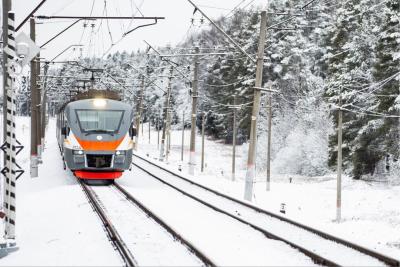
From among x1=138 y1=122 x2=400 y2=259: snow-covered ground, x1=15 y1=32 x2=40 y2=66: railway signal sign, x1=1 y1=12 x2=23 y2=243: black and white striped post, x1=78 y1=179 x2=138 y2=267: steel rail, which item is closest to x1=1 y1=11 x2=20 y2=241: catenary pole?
x1=1 y1=12 x2=23 y2=243: black and white striped post

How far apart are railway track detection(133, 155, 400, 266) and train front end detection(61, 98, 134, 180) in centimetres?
319

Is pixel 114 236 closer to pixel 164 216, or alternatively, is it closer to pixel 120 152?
pixel 164 216

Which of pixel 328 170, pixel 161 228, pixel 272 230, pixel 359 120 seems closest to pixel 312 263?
pixel 272 230

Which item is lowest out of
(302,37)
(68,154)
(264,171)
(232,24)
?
(264,171)

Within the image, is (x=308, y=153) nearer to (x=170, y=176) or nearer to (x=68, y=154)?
(x=170, y=176)

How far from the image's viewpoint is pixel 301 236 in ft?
39.3

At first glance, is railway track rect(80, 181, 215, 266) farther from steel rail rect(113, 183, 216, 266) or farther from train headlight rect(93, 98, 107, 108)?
train headlight rect(93, 98, 107, 108)

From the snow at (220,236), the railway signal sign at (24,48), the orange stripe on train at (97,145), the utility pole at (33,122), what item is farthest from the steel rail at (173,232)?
the utility pole at (33,122)

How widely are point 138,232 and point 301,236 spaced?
3.70 m

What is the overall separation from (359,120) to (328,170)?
7.86m

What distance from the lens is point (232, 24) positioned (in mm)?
82312

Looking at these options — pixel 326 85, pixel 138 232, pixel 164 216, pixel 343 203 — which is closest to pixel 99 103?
pixel 164 216

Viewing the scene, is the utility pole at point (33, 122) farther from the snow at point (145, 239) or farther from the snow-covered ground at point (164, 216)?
the snow at point (145, 239)

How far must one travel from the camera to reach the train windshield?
1997 centimetres
